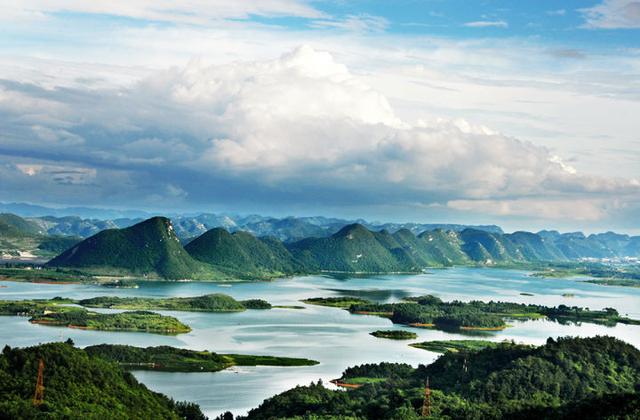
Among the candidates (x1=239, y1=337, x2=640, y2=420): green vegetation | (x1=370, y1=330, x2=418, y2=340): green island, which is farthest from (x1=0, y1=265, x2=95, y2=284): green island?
(x1=239, y1=337, x2=640, y2=420): green vegetation

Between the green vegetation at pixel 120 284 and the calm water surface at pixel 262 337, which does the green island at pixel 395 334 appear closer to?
the calm water surface at pixel 262 337

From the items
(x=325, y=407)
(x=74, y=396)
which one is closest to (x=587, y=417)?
(x=325, y=407)

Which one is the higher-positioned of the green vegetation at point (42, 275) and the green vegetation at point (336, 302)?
the green vegetation at point (42, 275)

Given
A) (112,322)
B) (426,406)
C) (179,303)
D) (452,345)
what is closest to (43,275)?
(179,303)

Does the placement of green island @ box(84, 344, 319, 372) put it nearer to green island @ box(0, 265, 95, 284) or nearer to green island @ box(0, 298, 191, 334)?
green island @ box(0, 298, 191, 334)

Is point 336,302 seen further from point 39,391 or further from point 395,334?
point 39,391

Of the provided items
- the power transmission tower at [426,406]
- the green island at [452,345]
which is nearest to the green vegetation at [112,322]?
the green island at [452,345]

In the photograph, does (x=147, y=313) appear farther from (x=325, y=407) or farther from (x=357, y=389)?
(x=325, y=407)
